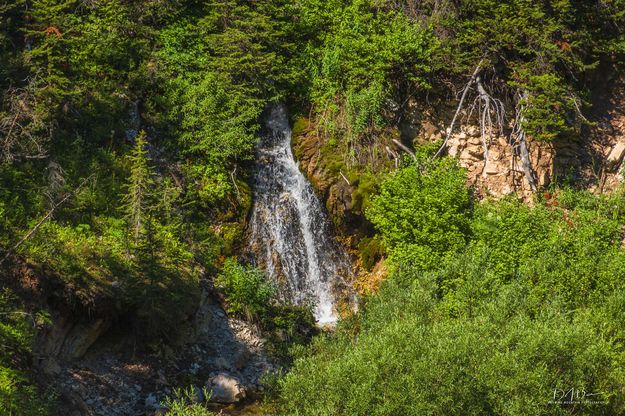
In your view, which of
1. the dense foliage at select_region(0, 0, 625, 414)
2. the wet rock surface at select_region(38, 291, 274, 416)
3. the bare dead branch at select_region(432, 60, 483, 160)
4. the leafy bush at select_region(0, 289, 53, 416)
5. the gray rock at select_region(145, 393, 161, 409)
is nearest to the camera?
the leafy bush at select_region(0, 289, 53, 416)

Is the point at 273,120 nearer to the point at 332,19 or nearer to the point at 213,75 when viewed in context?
the point at 213,75

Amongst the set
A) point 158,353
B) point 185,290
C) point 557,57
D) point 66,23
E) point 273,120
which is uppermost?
point 557,57

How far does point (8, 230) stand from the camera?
15219mm

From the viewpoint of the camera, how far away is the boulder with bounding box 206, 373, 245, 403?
612 inches

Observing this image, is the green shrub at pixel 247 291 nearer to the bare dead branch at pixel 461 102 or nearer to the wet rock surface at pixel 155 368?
the wet rock surface at pixel 155 368

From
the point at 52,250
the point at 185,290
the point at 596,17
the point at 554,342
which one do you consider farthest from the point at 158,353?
the point at 596,17

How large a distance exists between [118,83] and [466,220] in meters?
11.2

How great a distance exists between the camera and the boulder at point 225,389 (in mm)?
15547

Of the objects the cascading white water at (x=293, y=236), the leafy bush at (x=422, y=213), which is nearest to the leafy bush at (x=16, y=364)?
the cascading white water at (x=293, y=236)

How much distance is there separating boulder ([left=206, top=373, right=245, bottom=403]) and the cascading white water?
3.87m

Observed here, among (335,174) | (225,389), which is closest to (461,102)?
(335,174)

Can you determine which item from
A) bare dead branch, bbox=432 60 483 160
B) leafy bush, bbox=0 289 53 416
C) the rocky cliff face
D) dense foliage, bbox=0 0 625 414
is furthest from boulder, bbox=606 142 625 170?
leafy bush, bbox=0 289 53 416

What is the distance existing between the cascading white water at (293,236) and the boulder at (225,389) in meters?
3.87

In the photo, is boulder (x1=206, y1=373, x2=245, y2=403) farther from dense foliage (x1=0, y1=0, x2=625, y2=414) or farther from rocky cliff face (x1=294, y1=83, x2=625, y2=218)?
rocky cliff face (x1=294, y1=83, x2=625, y2=218)
